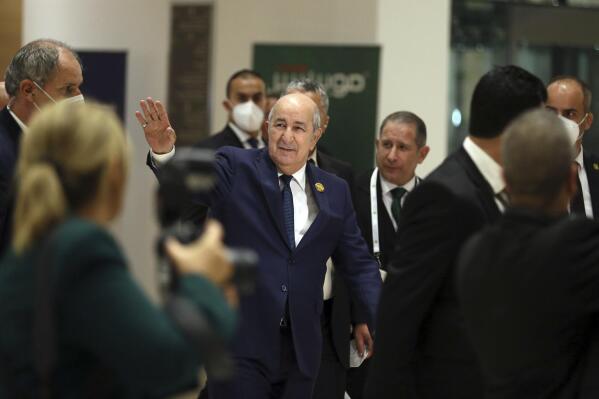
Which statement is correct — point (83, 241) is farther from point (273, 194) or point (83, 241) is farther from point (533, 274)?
point (273, 194)

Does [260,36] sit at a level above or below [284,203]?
above

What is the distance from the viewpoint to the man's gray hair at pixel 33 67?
486cm

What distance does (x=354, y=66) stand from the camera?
8445 mm

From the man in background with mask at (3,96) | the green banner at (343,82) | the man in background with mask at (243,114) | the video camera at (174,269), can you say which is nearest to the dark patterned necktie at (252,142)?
the man in background with mask at (243,114)

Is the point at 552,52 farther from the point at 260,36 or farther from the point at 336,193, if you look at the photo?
the point at 336,193

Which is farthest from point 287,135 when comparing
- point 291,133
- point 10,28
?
point 10,28

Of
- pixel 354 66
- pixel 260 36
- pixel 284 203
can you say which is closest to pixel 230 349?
pixel 284 203

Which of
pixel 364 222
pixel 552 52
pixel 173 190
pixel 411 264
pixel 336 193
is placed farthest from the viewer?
pixel 552 52

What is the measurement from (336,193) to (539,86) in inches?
62.5

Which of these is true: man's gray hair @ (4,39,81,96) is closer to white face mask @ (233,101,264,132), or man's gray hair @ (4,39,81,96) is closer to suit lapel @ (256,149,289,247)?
suit lapel @ (256,149,289,247)

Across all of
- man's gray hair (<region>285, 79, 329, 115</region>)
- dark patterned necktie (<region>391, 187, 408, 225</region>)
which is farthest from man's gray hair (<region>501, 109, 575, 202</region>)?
man's gray hair (<region>285, 79, 329, 115</region>)

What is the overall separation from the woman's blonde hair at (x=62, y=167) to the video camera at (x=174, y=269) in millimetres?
153

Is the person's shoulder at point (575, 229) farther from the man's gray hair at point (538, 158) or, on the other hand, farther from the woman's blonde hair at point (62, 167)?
the woman's blonde hair at point (62, 167)

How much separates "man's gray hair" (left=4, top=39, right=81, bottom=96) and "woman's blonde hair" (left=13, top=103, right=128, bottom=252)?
241cm
